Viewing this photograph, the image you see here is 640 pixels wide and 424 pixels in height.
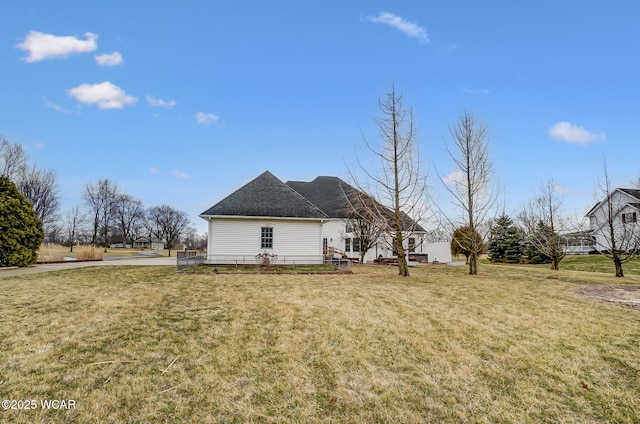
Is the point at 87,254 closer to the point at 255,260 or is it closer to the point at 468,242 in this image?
the point at 255,260

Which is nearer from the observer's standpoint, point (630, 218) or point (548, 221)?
point (548, 221)

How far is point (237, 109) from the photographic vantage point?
18688 mm

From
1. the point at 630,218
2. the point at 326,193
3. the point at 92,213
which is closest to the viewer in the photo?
the point at 630,218

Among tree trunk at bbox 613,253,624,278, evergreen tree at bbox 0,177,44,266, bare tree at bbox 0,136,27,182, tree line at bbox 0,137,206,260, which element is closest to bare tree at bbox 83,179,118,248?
tree line at bbox 0,137,206,260

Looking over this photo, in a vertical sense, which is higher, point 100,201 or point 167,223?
point 100,201

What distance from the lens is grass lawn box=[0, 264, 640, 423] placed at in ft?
12.6

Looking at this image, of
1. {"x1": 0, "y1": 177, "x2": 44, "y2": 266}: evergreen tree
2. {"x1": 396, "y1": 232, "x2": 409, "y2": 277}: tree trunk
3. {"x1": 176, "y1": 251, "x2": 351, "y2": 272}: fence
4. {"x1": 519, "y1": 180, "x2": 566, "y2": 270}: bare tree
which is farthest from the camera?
{"x1": 519, "y1": 180, "x2": 566, "y2": 270}: bare tree

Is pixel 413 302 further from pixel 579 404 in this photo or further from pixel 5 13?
pixel 5 13

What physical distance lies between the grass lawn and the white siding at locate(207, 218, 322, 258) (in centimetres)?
922

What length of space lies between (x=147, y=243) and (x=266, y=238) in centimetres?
8055

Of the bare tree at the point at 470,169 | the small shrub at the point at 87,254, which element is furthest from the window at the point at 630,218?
the small shrub at the point at 87,254

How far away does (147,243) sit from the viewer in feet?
281

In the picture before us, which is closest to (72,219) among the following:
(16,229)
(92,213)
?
(92,213)

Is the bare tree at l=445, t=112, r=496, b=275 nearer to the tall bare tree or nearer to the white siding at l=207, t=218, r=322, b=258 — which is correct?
the white siding at l=207, t=218, r=322, b=258
